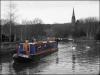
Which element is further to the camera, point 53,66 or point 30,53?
point 30,53

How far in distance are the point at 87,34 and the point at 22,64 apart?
101347mm

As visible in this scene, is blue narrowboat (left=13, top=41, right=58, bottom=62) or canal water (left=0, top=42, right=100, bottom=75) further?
blue narrowboat (left=13, top=41, right=58, bottom=62)


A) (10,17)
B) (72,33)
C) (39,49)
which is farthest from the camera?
(72,33)

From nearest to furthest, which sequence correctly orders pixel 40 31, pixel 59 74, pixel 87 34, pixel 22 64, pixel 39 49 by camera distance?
pixel 59 74
pixel 22 64
pixel 39 49
pixel 40 31
pixel 87 34

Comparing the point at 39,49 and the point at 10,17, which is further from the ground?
the point at 10,17

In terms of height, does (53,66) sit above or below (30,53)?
below

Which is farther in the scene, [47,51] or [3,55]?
[47,51]

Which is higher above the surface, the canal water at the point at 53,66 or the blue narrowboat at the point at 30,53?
the blue narrowboat at the point at 30,53

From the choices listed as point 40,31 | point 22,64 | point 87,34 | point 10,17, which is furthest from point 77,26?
point 22,64

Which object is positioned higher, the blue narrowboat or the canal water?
the blue narrowboat

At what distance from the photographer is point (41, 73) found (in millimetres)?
28094

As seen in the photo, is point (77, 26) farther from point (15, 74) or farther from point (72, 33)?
point (15, 74)

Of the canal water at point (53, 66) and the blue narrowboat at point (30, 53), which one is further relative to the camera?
the blue narrowboat at point (30, 53)

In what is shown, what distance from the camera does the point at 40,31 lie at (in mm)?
93125
